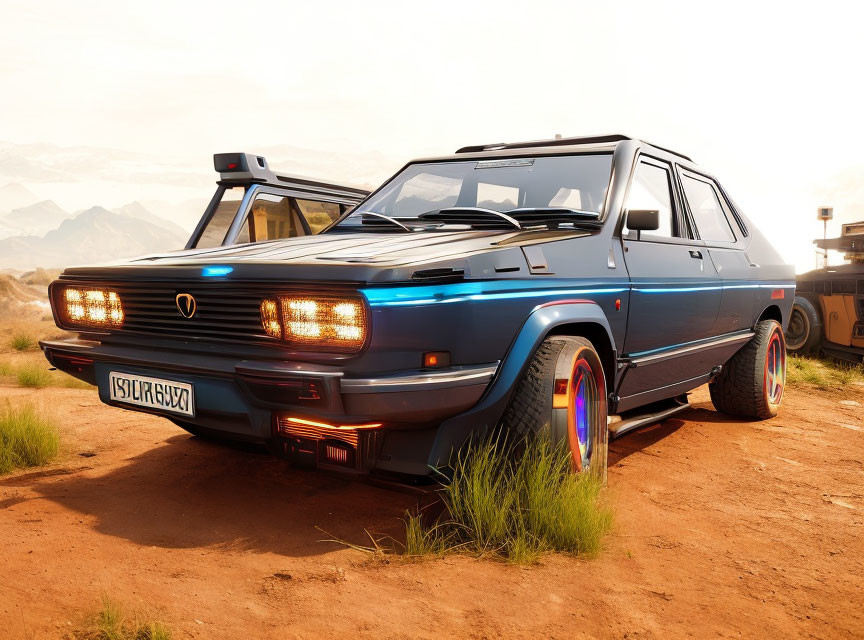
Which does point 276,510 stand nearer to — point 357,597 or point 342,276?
point 357,597

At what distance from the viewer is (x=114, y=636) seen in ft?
7.29

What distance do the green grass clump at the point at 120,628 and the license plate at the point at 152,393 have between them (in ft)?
3.21

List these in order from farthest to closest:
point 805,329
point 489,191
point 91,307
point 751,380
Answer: point 805,329, point 751,380, point 489,191, point 91,307

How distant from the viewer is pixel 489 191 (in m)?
4.37

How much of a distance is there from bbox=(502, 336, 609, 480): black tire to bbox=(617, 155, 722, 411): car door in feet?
1.35

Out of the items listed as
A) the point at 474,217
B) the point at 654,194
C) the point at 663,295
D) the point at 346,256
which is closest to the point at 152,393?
the point at 346,256

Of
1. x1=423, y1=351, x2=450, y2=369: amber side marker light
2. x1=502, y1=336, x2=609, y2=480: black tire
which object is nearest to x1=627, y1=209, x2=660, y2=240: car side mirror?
x1=502, y1=336, x2=609, y2=480: black tire

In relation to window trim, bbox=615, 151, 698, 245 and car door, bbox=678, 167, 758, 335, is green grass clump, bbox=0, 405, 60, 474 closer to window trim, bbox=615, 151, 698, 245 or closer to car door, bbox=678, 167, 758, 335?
window trim, bbox=615, 151, 698, 245

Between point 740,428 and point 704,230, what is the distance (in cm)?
167

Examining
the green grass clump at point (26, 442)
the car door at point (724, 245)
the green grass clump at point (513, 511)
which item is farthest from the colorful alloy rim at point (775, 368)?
the green grass clump at point (26, 442)

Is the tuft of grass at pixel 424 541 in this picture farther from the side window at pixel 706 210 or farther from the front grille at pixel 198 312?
the side window at pixel 706 210

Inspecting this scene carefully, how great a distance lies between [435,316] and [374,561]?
98 cm

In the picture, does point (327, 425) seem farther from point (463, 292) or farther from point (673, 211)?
point (673, 211)

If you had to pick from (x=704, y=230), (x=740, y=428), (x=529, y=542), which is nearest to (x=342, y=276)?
(x=529, y=542)
